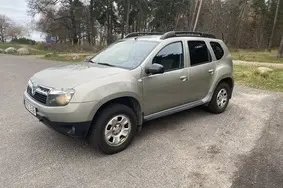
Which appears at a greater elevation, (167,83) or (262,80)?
(167,83)

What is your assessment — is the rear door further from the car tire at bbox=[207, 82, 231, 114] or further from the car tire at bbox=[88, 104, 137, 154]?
the car tire at bbox=[88, 104, 137, 154]

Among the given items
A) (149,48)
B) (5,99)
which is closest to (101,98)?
(149,48)

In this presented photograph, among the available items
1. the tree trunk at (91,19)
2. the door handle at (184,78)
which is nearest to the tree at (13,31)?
the tree trunk at (91,19)

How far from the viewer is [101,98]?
10.5 ft

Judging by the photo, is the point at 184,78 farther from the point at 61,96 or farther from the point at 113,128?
the point at 61,96

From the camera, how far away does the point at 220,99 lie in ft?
17.3

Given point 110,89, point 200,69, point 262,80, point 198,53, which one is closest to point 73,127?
point 110,89

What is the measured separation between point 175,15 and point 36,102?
32.2 m

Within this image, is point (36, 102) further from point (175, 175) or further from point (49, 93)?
point (175, 175)

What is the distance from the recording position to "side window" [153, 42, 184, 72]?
399 centimetres

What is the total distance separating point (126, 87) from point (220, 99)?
260 cm

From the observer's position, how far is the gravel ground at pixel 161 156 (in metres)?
2.90

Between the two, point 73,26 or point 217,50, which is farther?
point 73,26

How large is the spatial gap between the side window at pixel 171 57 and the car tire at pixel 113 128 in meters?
0.97
